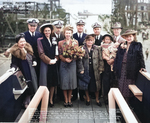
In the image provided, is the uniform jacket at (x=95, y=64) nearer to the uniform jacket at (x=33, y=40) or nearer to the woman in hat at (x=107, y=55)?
the woman in hat at (x=107, y=55)

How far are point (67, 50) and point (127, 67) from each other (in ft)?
3.76

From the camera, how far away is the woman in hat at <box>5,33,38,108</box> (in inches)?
137

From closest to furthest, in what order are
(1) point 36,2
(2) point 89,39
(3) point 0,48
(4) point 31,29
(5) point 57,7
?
(2) point 89,39 < (4) point 31,29 < (3) point 0,48 < (1) point 36,2 < (5) point 57,7

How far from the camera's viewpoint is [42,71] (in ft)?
12.7

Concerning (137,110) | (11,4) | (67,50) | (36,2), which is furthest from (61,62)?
(36,2)

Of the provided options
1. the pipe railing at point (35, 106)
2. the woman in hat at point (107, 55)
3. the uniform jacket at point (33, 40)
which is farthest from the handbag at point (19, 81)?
the woman in hat at point (107, 55)

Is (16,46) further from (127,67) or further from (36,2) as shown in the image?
(36,2)

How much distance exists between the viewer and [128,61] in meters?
3.53

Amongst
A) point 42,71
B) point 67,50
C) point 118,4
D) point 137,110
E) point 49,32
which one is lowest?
point 137,110

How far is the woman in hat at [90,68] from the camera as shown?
3.88 meters

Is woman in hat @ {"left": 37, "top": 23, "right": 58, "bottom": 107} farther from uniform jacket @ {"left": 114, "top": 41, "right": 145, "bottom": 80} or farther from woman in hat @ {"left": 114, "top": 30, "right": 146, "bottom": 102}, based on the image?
uniform jacket @ {"left": 114, "top": 41, "right": 145, "bottom": 80}

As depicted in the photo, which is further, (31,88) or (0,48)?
(0,48)

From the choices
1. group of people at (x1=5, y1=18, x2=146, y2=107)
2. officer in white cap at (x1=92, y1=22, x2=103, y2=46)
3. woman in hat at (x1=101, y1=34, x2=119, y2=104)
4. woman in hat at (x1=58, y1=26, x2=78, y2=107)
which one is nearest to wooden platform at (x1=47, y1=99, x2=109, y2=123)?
group of people at (x1=5, y1=18, x2=146, y2=107)

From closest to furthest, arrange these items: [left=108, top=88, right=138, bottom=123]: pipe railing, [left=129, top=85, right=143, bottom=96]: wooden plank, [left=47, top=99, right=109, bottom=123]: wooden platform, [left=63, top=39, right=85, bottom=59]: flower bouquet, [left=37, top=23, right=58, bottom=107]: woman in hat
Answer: [left=108, top=88, right=138, bottom=123]: pipe railing → [left=47, top=99, right=109, bottom=123]: wooden platform → [left=129, top=85, right=143, bottom=96]: wooden plank → [left=63, top=39, right=85, bottom=59]: flower bouquet → [left=37, top=23, right=58, bottom=107]: woman in hat
